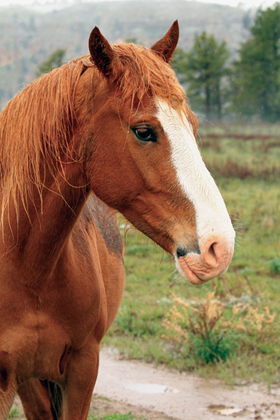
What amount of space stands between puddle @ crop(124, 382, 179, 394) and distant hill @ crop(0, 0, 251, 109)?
83.7m

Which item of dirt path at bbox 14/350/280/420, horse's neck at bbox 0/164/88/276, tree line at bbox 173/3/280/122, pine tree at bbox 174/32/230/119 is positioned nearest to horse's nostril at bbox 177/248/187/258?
horse's neck at bbox 0/164/88/276

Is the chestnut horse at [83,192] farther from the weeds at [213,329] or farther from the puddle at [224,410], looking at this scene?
the weeds at [213,329]

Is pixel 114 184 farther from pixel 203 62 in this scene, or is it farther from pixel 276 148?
pixel 203 62

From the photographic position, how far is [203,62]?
27359mm

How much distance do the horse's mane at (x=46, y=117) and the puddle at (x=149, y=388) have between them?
2.51 meters

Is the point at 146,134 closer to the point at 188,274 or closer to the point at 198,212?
the point at 198,212

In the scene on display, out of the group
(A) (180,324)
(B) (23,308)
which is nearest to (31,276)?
(B) (23,308)

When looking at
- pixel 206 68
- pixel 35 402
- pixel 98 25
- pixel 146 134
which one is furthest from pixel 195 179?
pixel 98 25

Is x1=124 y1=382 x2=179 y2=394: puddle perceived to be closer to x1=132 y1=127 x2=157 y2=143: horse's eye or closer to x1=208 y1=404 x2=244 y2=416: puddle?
x1=208 y1=404 x2=244 y2=416: puddle

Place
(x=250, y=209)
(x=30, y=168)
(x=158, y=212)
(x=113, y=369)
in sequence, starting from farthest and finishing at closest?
(x=250, y=209), (x=113, y=369), (x=30, y=168), (x=158, y=212)

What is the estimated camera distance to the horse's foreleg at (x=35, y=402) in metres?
2.69

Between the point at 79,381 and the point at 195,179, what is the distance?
1250mm

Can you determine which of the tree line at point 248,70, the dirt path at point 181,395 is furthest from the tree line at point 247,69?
the dirt path at point 181,395

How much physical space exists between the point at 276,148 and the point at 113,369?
47.8 feet
